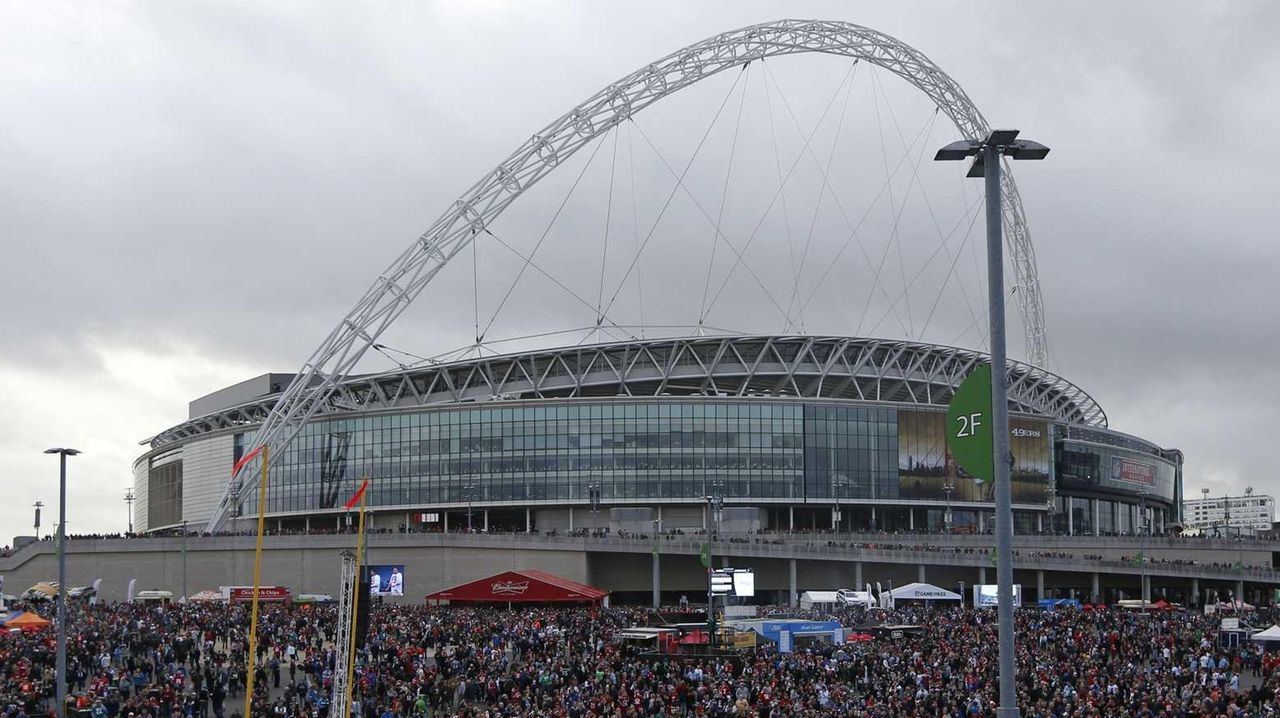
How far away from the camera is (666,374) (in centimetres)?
11031

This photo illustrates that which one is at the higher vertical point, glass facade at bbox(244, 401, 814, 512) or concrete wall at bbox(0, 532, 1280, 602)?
glass facade at bbox(244, 401, 814, 512)

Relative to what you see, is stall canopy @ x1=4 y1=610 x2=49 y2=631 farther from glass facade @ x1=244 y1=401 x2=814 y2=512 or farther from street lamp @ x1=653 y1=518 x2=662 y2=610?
glass facade @ x1=244 y1=401 x2=814 y2=512

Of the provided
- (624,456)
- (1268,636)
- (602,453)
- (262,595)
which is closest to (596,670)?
(1268,636)

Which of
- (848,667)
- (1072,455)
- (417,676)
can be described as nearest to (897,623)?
(848,667)

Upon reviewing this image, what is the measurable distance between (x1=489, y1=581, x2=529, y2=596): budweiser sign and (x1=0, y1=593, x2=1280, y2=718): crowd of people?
6211mm

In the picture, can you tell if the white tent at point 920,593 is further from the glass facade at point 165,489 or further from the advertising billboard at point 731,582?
the glass facade at point 165,489

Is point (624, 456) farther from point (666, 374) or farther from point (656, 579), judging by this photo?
point (656, 579)

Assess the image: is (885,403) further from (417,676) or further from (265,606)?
(417,676)

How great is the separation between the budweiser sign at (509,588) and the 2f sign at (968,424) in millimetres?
51318

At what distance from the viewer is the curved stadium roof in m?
111

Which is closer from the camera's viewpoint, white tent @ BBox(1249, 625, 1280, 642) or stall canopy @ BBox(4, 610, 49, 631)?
stall canopy @ BBox(4, 610, 49, 631)

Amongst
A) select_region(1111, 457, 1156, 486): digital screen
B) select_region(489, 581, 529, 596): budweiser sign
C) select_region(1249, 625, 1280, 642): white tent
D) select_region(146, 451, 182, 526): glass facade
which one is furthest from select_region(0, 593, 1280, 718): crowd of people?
select_region(1111, 457, 1156, 486): digital screen

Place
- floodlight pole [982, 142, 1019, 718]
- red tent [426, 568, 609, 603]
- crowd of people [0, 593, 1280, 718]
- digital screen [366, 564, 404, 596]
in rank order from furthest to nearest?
digital screen [366, 564, 404, 596] < red tent [426, 568, 609, 603] < crowd of people [0, 593, 1280, 718] < floodlight pole [982, 142, 1019, 718]

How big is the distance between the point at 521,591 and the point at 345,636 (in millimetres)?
34436
